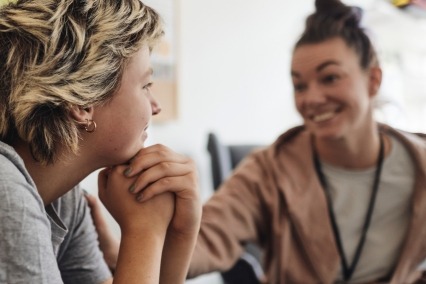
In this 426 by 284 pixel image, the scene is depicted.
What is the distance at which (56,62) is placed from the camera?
717mm

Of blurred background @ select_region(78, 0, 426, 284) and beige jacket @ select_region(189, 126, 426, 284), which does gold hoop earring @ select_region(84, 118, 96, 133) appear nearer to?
beige jacket @ select_region(189, 126, 426, 284)

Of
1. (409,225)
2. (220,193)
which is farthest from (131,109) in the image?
(409,225)

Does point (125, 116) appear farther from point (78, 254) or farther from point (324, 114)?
point (324, 114)

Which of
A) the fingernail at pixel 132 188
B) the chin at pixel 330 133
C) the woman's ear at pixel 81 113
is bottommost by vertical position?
the chin at pixel 330 133

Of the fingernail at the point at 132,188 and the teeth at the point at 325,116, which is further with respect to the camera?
the teeth at the point at 325,116

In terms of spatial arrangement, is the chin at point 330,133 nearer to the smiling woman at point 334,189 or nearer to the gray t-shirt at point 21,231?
the smiling woman at point 334,189

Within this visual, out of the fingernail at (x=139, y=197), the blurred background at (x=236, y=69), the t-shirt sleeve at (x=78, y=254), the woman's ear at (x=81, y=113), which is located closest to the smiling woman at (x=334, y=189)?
the t-shirt sleeve at (x=78, y=254)

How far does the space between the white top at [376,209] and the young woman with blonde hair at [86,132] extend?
547 millimetres

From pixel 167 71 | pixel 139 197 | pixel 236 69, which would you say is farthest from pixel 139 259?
pixel 236 69

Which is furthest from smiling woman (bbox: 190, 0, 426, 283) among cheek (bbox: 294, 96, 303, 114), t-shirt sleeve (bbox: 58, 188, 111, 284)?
t-shirt sleeve (bbox: 58, 188, 111, 284)

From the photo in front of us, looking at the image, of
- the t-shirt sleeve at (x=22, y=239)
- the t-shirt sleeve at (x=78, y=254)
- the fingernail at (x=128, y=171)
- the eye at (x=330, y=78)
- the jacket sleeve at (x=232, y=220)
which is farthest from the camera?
the eye at (x=330, y=78)

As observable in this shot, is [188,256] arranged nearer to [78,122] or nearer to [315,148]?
[78,122]

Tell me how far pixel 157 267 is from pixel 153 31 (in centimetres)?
37

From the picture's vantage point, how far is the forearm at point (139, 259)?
0.74 m
